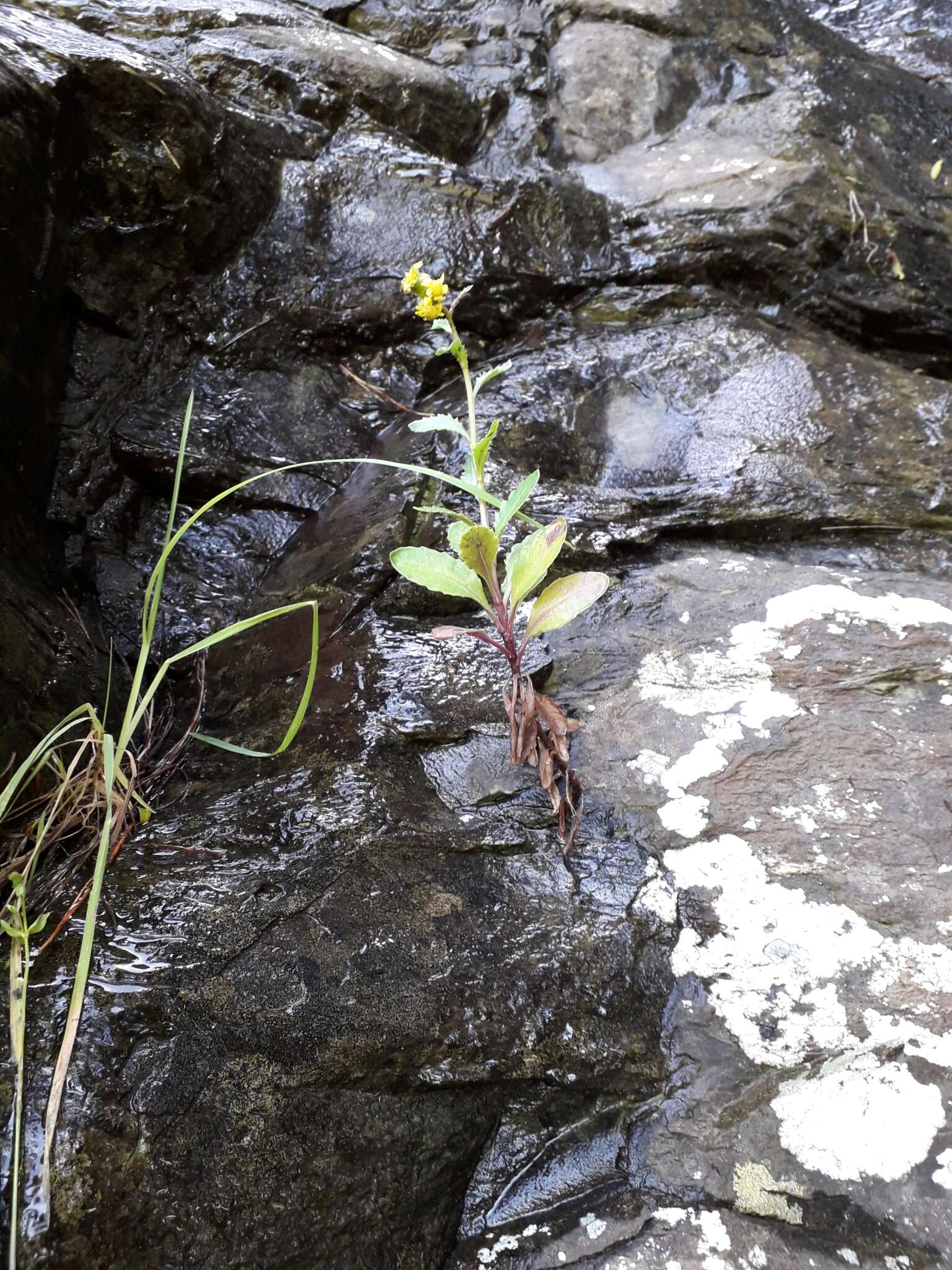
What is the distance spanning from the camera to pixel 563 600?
195 cm

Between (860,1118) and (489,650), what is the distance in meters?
1.36

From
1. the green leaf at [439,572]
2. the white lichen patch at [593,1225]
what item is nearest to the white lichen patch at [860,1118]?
the white lichen patch at [593,1225]

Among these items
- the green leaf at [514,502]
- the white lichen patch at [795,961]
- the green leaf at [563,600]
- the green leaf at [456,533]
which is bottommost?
the white lichen patch at [795,961]

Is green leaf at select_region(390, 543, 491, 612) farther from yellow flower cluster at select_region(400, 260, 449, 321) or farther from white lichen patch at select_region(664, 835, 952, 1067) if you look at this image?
white lichen patch at select_region(664, 835, 952, 1067)

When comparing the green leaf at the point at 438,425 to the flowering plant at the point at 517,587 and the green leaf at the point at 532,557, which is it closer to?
the flowering plant at the point at 517,587

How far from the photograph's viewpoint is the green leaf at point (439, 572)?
1.92m

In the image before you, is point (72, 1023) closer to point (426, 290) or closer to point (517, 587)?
point (517, 587)

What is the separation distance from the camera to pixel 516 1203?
1576 mm

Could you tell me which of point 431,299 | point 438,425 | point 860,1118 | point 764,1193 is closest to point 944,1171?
point 860,1118

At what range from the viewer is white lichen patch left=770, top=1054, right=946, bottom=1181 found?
150 centimetres

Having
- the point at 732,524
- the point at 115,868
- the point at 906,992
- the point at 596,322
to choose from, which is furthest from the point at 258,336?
the point at 906,992

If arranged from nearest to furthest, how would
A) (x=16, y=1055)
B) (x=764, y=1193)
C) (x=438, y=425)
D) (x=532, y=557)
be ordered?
(x=16, y=1055), (x=764, y=1193), (x=532, y=557), (x=438, y=425)

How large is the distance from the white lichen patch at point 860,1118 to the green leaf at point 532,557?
1.13 meters

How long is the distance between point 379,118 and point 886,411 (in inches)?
107
